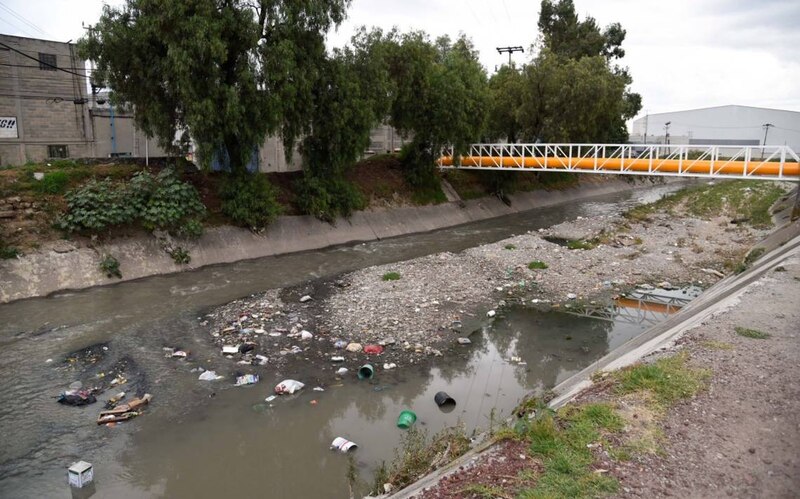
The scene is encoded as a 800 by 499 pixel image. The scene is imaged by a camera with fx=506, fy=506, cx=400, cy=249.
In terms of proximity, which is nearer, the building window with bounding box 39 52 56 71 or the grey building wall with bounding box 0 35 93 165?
the grey building wall with bounding box 0 35 93 165

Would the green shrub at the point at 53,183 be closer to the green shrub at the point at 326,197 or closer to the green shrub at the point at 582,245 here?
the green shrub at the point at 326,197

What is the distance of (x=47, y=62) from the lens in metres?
27.8

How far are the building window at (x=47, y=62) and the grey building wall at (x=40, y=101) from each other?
47mm

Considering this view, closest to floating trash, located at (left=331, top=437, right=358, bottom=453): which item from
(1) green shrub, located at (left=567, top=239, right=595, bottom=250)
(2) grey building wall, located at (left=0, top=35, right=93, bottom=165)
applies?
(1) green shrub, located at (left=567, top=239, right=595, bottom=250)

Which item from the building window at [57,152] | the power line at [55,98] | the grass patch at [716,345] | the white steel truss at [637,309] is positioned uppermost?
the power line at [55,98]

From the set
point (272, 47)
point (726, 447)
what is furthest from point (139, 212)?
point (726, 447)

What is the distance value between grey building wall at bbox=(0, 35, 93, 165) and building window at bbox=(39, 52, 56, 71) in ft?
0.15

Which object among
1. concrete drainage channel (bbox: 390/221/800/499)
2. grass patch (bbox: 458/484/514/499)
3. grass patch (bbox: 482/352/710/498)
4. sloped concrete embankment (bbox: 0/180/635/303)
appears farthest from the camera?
sloped concrete embankment (bbox: 0/180/635/303)

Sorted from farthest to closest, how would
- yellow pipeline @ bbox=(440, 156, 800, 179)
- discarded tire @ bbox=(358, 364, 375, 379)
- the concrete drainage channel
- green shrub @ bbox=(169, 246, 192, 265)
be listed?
yellow pipeline @ bbox=(440, 156, 800, 179) < green shrub @ bbox=(169, 246, 192, 265) < discarded tire @ bbox=(358, 364, 375, 379) < the concrete drainage channel

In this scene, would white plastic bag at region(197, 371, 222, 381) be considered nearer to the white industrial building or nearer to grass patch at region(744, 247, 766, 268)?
grass patch at region(744, 247, 766, 268)

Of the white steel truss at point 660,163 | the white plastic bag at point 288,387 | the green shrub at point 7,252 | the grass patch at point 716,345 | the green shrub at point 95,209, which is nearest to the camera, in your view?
the grass patch at point 716,345

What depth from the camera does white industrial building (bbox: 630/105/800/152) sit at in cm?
7931

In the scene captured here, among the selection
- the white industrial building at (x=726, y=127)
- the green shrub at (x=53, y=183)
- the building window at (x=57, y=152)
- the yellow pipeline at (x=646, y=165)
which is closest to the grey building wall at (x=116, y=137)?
the building window at (x=57, y=152)

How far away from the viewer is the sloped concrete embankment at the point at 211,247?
56.8ft
